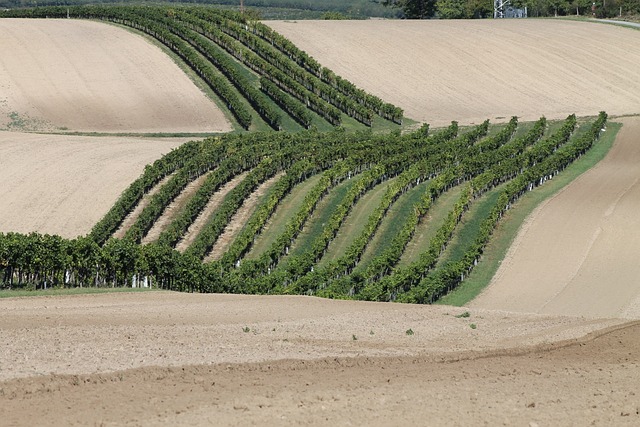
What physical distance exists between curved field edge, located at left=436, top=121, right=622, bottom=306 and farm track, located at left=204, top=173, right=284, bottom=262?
1187cm

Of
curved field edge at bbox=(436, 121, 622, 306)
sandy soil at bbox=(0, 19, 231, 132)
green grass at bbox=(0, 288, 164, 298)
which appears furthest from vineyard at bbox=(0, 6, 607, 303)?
sandy soil at bbox=(0, 19, 231, 132)

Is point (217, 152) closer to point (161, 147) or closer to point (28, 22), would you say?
point (161, 147)

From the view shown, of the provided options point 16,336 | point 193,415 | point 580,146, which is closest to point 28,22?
point 580,146

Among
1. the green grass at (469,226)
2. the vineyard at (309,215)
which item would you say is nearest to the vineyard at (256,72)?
the vineyard at (309,215)

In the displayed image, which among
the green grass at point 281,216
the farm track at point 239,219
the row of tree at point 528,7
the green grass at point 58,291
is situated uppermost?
the green grass at point 58,291

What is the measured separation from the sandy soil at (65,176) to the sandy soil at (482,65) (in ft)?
87.5

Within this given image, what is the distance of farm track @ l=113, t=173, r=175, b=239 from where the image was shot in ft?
183

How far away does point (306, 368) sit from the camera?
24.1 metres

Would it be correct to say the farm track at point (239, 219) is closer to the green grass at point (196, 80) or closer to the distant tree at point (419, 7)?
the green grass at point (196, 80)

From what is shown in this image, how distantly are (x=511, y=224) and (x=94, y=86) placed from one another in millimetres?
48797

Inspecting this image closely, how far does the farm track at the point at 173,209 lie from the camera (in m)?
55.5

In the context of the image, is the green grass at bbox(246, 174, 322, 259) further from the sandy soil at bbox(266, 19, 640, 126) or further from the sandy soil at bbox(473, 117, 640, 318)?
the sandy soil at bbox(266, 19, 640, 126)

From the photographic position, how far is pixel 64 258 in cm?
4166

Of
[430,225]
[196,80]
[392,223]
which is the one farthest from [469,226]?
[196,80]
